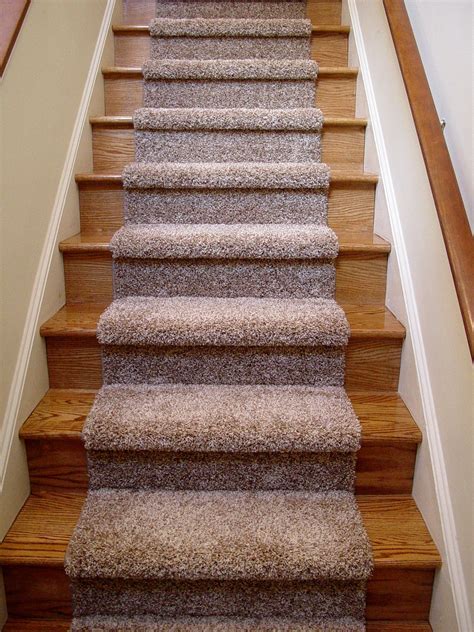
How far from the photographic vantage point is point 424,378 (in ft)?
4.45

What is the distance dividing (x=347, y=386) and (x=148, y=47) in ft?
6.15

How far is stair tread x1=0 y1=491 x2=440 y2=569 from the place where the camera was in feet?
3.89

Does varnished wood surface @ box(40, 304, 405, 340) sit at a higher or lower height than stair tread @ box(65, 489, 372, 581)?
higher

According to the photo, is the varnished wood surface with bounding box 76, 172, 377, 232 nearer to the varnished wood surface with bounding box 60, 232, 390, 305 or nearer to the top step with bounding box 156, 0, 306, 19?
the varnished wood surface with bounding box 60, 232, 390, 305

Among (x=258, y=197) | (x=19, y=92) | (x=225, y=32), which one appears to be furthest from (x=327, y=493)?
(x=225, y=32)

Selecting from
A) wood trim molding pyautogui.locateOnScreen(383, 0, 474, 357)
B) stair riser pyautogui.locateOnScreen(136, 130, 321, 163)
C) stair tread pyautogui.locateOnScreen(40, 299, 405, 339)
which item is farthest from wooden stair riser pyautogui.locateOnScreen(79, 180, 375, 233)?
wood trim molding pyautogui.locateOnScreen(383, 0, 474, 357)

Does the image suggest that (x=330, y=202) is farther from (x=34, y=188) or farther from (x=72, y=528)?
(x=72, y=528)

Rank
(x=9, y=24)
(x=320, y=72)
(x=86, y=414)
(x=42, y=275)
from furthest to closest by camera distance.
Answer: (x=320, y=72) → (x=42, y=275) → (x=86, y=414) → (x=9, y=24)

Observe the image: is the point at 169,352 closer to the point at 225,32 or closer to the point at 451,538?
the point at 451,538

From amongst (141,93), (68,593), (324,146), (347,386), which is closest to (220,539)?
(68,593)

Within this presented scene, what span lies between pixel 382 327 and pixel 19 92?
3.99 ft

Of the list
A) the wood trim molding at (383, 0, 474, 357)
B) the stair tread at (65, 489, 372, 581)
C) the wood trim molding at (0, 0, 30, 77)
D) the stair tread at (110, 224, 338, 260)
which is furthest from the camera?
the stair tread at (110, 224, 338, 260)

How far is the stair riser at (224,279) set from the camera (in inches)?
66.6

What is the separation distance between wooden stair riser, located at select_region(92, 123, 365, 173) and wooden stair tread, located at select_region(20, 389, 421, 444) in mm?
983
